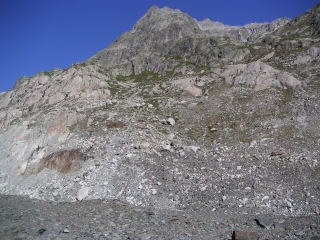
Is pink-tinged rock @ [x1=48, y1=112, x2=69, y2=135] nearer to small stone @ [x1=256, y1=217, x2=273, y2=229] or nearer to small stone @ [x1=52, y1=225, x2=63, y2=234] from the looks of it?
small stone @ [x1=52, y1=225, x2=63, y2=234]

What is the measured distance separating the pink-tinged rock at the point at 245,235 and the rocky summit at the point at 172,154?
5.0 inches

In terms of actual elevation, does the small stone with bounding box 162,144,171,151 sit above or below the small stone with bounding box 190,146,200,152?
below

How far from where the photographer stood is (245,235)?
1385cm

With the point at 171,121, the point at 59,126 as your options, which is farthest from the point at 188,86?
the point at 59,126

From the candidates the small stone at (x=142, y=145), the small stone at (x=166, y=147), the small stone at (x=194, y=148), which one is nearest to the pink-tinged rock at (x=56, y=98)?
the small stone at (x=142, y=145)

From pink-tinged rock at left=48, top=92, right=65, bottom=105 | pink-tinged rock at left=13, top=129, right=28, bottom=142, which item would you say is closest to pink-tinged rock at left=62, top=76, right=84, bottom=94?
pink-tinged rock at left=48, top=92, right=65, bottom=105

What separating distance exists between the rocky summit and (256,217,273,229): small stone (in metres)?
0.13

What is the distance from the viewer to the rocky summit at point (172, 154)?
16422mm

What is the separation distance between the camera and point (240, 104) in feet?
119

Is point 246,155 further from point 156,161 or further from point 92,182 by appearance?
point 92,182

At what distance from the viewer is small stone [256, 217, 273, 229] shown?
50.0ft

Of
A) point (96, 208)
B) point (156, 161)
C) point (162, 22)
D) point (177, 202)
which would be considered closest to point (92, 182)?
point (96, 208)

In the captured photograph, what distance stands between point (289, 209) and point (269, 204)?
138 cm

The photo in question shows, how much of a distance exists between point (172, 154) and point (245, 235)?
13.6 meters
